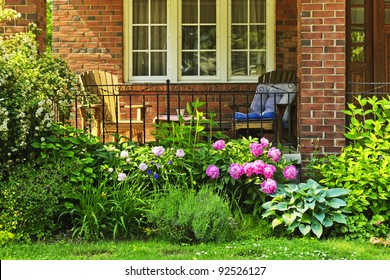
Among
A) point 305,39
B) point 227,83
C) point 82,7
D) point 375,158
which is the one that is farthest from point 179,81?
point 375,158

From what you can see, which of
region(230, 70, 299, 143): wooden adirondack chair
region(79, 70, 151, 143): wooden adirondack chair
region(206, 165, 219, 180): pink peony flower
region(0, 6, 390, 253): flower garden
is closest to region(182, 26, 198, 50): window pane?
region(79, 70, 151, 143): wooden adirondack chair

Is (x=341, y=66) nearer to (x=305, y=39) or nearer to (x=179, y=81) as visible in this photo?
(x=305, y=39)

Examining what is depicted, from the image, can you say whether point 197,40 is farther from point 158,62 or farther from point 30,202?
point 30,202

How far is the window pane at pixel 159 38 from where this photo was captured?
10180mm

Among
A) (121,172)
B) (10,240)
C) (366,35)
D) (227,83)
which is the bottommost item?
(10,240)

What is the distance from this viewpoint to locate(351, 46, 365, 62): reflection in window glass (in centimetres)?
981

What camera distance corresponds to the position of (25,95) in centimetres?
633

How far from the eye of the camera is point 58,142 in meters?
6.59

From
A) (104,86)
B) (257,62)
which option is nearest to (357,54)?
(257,62)

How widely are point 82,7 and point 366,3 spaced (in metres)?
3.99

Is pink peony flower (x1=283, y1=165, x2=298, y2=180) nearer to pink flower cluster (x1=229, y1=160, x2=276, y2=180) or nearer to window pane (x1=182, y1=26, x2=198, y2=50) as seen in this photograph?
pink flower cluster (x1=229, y1=160, x2=276, y2=180)

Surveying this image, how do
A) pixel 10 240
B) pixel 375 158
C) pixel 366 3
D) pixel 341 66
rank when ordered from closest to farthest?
pixel 10 240, pixel 375 158, pixel 341 66, pixel 366 3

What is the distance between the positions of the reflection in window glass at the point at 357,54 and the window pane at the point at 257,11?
1.32 metres

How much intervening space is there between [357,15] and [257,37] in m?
1.42
